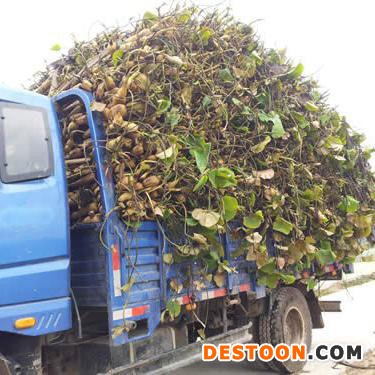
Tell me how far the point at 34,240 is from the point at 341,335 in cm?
585

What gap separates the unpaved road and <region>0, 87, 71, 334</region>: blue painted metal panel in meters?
3.24

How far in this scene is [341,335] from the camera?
750cm

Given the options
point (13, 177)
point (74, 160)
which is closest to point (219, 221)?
point (74, 160)

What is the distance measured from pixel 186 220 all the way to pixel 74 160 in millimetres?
909

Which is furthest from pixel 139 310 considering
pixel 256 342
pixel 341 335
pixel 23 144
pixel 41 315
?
pixel 341 335

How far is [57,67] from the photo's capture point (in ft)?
15.0

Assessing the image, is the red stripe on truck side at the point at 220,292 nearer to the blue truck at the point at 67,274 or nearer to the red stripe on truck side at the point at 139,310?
the blue truck at the point at 67,274

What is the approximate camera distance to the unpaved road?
5.76 metres

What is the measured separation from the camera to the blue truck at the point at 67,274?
291cm

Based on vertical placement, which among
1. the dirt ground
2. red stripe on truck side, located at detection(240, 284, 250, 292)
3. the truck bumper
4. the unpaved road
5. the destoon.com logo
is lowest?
the unpaved road

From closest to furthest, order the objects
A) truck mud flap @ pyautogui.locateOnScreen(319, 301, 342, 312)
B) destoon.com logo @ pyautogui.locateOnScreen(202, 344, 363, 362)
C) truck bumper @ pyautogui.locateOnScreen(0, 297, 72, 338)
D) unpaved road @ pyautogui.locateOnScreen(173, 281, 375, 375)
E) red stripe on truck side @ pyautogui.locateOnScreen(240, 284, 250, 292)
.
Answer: truck bumper @ pyautogui.locateOnScreen(0, 297, 72, 338)
destoon.com logo @ pyautogui.locateOnScreen(202, 344, 363, 362)
red stripe on truck side @ pyautogui.locateOnScreen(240, 284, 250, 292)
unpaved road @ pyautogui.locateOnScreen(173, 281, 375, 375)
truck mud flap @ pyautogui.locateOnScreen(319, 301, 342, 312)

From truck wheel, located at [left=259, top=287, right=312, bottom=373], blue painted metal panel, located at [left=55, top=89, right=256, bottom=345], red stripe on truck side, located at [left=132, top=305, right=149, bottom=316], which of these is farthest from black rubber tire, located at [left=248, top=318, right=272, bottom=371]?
red stripe on truck side, located at [left=132, top=305, right=149, bottom=316]

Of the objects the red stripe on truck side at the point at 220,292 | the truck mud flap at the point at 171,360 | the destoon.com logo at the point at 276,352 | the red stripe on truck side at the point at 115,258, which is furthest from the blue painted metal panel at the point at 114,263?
the destoon.com logo at the point at 276,352

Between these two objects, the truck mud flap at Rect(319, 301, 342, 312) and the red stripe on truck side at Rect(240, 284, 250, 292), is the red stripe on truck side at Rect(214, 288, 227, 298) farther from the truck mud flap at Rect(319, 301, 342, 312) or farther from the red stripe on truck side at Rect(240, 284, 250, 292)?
the truck mud flap at Rect(319, 301, 342, 312)
